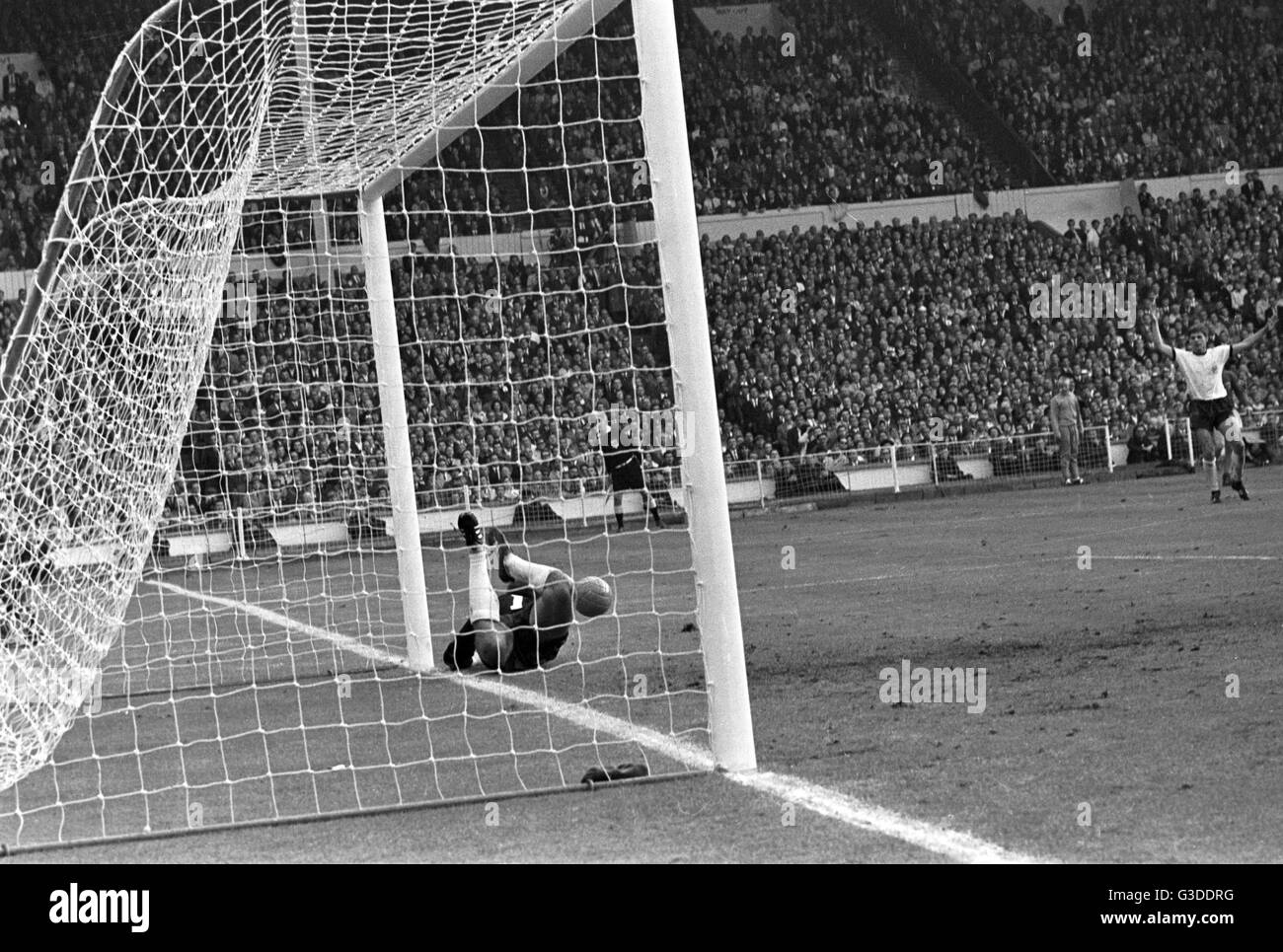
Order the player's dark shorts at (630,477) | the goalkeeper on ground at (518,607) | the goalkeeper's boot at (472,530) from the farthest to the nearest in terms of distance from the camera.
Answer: the player's dark shorts at (630,477)
the goalkeeper's boot at (472,530)
the goalkeeper on ground at (518,607)

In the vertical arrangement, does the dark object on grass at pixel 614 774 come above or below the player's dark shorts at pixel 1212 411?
below

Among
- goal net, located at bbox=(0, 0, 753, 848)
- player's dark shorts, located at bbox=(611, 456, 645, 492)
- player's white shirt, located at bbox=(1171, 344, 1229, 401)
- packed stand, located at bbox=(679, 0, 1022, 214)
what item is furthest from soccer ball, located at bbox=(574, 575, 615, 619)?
packed stand, located at bbox=(679, 0, 1022, 214)

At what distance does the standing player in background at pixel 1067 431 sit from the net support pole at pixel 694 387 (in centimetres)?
1981

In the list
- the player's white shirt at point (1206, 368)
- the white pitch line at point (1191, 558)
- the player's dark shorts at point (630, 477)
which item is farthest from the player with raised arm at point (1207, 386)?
the player's dark shorts at point (630, 477)

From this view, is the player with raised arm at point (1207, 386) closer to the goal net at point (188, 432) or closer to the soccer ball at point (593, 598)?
the goal net at point (188, 432)

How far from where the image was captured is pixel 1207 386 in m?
16.6

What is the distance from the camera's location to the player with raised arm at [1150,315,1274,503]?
16.2 metres

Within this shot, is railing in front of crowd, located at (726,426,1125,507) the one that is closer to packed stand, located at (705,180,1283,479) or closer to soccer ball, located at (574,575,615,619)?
packed stand, located at (705,180,1283,479)

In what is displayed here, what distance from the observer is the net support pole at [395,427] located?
9.28 m

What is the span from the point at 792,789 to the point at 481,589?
325 cm

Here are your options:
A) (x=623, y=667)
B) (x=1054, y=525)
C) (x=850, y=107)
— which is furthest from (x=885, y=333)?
(x=623, y=667)

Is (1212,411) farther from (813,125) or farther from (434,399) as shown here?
(813,125)

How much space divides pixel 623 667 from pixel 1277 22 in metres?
35.1

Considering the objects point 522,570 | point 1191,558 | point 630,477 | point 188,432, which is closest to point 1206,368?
point 1191,558
